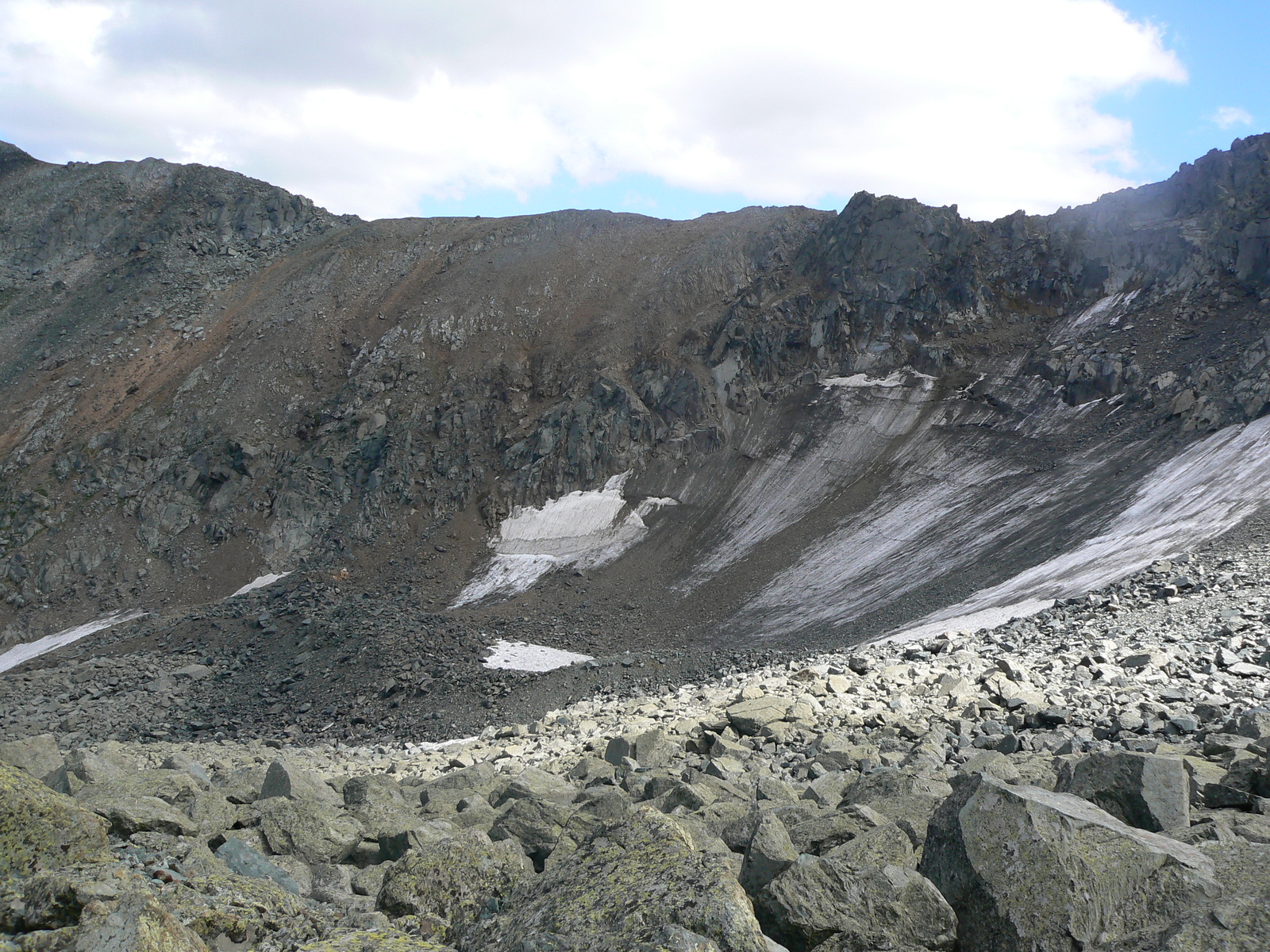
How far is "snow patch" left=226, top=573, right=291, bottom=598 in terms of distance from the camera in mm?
43125

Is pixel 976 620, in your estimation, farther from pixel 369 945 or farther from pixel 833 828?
pixel 369 945

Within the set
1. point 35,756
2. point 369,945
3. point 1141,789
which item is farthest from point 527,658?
point 369,945

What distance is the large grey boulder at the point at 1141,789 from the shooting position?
6.05m

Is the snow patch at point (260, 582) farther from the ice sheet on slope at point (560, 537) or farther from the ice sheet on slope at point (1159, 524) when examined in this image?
the ice sheet on slope at point (1159, 524)

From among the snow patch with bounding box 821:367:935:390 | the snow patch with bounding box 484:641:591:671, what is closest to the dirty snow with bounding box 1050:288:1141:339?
the snow patch with bounding box 821:367:935:390

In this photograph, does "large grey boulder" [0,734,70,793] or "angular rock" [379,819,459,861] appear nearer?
"angular rock" [379,819,459,861]

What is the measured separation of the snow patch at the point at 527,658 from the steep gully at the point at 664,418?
1.28m

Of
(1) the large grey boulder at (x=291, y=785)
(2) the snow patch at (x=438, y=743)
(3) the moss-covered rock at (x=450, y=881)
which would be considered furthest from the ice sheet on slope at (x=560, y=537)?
(3) the moss-covered rock at (x=450, y=881)

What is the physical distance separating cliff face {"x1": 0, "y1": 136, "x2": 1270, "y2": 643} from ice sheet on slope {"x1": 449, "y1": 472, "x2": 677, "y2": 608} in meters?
0.79

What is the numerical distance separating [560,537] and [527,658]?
43.5 feet

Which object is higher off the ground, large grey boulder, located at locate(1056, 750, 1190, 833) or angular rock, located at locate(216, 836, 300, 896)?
large grey boulder, located at locate(1056, 750, 1190, 833)

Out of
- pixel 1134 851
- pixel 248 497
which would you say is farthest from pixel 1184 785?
pixel 248 497

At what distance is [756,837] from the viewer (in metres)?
6.02

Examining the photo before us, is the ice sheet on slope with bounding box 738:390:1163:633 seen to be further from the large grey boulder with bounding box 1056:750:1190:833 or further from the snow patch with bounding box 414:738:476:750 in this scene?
the large grey boulder with bounding box 1056:750:1190:833
